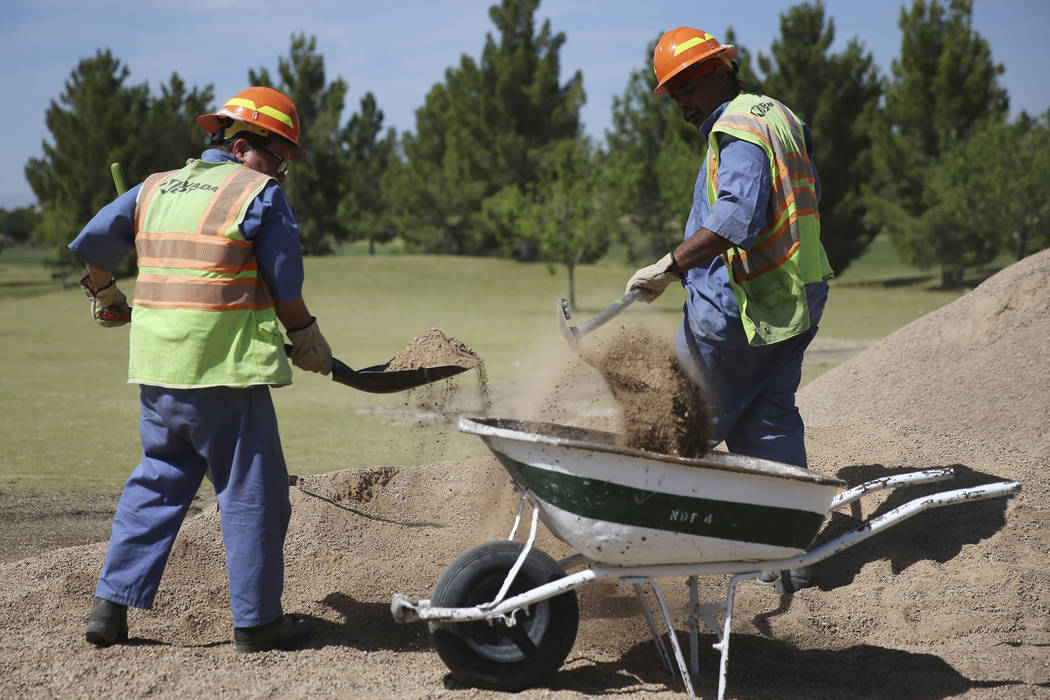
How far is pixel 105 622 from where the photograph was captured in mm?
3115

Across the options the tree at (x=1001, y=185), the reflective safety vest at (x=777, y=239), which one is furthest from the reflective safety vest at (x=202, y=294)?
the tree at (x=1001, y=185)

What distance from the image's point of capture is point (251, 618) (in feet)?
10.2

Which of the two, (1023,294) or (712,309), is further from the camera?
(1023,294)

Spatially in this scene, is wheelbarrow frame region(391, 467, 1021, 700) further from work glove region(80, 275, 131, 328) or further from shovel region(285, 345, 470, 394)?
work glove region(80, 275, 131, 328)

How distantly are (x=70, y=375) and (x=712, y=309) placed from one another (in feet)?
35.3

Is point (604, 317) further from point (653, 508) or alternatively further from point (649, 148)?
point (649, 148)

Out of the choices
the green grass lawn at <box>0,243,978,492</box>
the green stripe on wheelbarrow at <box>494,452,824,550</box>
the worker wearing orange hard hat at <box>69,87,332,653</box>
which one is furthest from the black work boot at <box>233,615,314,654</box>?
the green grass lawn at <box>0,243,978,492</box>

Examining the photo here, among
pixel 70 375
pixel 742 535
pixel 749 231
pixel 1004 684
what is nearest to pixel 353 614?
pixel 742 535

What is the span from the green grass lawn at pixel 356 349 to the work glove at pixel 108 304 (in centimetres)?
172

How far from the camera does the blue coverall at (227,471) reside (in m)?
3.11

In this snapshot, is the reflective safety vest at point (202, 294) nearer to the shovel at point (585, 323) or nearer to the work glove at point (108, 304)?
the work glove at point (108, 304)

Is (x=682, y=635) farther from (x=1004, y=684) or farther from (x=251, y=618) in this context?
(x=251, y=618)

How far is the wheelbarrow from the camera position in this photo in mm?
2746

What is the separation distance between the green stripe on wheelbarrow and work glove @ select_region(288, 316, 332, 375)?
34.1 inches
